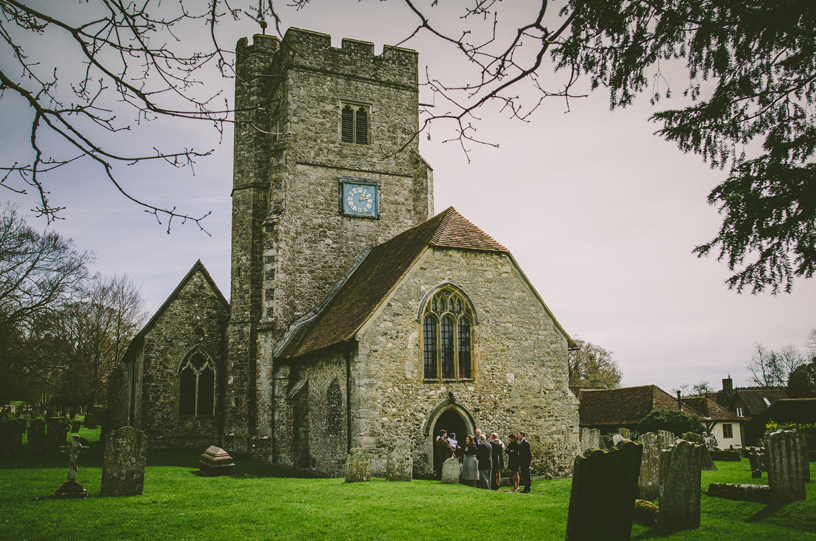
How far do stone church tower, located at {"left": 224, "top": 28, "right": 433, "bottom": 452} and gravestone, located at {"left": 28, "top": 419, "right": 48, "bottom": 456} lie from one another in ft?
18.8

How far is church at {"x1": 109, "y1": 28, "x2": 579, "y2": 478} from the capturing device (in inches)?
577

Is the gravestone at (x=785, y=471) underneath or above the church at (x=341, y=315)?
underneath

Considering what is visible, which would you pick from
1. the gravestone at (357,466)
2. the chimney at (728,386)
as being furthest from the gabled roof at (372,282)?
the chimney at (728,386)

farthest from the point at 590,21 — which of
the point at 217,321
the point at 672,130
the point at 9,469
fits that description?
the point at 217,321

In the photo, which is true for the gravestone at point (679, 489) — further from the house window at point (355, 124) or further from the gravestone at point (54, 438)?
the gravestone at point (54, 438)

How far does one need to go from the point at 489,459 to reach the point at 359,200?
12047mm

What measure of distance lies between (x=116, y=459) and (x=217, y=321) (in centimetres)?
1186

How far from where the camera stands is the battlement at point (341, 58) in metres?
22.2

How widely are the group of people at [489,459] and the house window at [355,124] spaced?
43.2 feet

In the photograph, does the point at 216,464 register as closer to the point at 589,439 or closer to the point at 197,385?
the point at 197,385

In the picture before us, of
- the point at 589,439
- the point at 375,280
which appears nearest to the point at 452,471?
the point at 375,280

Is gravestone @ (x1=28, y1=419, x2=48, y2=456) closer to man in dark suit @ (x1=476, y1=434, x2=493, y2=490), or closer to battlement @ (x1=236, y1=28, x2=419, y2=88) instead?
man in dark suit @ (x1=476, y1=434, x2=493, y2=490)

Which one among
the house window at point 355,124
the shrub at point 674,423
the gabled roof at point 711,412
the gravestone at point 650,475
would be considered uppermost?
the house window at point 355,124

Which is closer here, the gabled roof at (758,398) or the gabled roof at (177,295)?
the gabled roof at (177,295)
